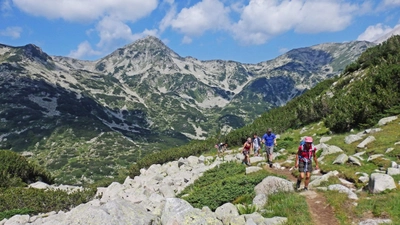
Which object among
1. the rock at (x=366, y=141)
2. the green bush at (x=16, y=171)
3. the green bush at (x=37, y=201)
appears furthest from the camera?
the green bush at (x=16, y=171)

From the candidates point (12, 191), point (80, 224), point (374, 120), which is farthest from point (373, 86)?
point (12, 191)

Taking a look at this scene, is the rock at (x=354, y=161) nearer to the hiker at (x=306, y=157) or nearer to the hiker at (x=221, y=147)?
the hiker at (x=306, y=157)

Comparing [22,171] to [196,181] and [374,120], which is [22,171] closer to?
[196,181]

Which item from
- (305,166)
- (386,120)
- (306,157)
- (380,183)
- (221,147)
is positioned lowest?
(380,183)

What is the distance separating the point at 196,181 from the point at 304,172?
11259 millimetres

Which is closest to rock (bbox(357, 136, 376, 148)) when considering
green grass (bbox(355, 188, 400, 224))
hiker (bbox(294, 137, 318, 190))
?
hiker (bbox(294, 137, 318, 190))

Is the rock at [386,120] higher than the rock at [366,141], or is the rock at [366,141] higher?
the rock at [386,120]

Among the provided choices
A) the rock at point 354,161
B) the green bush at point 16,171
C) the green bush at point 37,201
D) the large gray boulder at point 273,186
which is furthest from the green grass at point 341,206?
the green bush at point 16,171

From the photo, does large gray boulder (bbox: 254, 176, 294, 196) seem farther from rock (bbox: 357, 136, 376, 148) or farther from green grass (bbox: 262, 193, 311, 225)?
rock (bbox: 357, 136, 376, 148)

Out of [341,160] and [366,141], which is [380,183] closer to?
[341,160]

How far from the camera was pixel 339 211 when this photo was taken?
1176cm

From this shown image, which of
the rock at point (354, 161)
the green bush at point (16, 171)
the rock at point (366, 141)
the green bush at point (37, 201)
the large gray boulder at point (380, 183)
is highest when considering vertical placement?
the rock at point (366, 141)

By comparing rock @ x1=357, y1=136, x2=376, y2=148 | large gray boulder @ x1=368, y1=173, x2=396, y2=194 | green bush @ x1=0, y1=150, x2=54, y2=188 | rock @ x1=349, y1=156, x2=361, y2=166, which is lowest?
green bush @ x1=0, y1=150, x2=54, y2=188

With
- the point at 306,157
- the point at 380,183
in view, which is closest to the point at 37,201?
the point at 306,157
